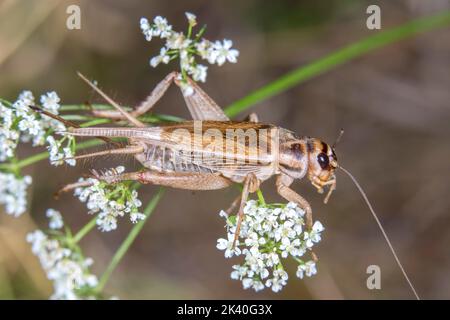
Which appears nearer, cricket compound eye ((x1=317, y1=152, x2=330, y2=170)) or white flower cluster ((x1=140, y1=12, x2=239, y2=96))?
white flower cluster ((x1=140, y1=12, x2=239, y2=96))

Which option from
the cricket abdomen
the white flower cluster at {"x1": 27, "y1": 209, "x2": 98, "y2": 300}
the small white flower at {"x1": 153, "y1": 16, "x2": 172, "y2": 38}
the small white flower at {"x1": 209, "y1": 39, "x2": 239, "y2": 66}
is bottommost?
the white flower cluster at {"x1": 27, "y1": 209, "x2": 98, "y2": 300}

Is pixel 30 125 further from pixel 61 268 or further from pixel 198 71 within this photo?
pixel 198 71

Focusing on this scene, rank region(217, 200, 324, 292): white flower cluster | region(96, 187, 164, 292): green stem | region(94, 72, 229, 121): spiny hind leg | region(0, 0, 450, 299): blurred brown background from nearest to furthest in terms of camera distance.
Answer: region(217, 200, 324, 292): white flower cluster, region(96, 187, 164, 292): green stem, region(94, 72, 229, 121): spiny hind leg, region(0, 0, 450, 299): blurred brown background

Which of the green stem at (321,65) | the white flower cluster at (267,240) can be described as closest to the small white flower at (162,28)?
the green stem at (321,65)

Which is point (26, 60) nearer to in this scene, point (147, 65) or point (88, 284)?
point (147, 65)

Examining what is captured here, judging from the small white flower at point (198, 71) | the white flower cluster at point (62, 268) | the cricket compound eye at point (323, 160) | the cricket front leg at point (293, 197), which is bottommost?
the white flower cluster at point (62, 268)

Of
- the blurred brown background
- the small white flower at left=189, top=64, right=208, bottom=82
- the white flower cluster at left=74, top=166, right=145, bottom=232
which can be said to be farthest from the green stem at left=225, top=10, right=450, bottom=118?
the blurred brown background

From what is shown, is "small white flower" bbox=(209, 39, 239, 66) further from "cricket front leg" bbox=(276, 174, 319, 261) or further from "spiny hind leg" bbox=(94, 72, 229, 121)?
"cricket front leg" bbox=(276, 174, 319, 261)

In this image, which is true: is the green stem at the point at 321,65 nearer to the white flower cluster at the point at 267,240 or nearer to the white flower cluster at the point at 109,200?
the white flower cluster at the point at 267,240
